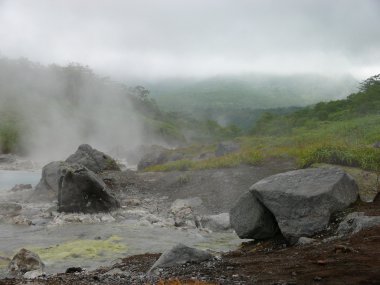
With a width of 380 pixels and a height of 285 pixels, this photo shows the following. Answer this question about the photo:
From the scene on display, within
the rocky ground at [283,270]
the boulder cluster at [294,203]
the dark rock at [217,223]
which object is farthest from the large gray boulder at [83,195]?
the rocky ground at [283,270]

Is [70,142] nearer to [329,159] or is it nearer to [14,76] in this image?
[14,76]

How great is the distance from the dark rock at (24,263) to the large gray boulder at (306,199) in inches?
294

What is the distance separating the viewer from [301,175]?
15703 mm

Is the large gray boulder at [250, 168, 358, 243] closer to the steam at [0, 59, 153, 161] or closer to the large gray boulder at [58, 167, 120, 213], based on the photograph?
the large gray boulder at [58, 167, 120, 213]

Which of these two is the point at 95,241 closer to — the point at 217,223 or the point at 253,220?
the point at 217,223

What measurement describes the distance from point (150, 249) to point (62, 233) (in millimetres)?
5657

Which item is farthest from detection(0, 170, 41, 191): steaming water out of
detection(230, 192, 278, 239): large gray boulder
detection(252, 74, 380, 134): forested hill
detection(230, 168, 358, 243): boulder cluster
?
detection(252, 74, 380, 134): forested hill

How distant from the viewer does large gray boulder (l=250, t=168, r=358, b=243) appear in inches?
563

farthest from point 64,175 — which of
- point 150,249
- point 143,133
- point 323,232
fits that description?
point 143,133

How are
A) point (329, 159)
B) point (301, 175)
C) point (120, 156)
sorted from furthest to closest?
1. point (120, 156)
2. point (329, 159)
3. point (301, 175)

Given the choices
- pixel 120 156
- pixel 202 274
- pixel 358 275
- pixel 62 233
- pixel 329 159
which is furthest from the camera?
pixel 120 156

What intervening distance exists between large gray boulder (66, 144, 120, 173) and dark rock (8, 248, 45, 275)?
92.4 feet

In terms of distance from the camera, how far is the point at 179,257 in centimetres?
1215

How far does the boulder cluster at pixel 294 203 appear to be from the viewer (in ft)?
47.1
